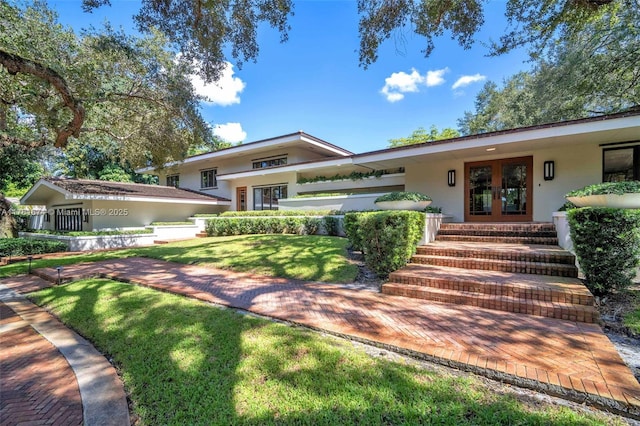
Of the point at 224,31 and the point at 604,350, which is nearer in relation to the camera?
the point at 604,350

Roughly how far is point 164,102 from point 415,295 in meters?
12.5

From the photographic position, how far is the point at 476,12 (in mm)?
7230

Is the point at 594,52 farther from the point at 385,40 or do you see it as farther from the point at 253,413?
the point at 253,413

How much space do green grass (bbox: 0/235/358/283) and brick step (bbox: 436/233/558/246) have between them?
3.28m

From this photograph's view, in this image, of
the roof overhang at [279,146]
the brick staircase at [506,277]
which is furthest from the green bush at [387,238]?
the roof overhang at [279,146]

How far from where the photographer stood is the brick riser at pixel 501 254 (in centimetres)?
572

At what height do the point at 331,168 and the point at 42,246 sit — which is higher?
the point at 331,168

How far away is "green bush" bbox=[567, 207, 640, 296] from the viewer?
438 cm

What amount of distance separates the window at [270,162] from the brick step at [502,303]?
47.5 ft

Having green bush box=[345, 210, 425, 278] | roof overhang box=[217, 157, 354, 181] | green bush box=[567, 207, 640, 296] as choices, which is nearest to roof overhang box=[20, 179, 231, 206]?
roof overhang box=[217, 157, 354, 181]

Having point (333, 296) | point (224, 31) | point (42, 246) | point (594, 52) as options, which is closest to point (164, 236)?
point (42, 246)

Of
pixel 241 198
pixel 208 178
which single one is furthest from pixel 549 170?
pixel 208 178

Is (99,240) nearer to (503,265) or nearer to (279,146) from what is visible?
(279,146)

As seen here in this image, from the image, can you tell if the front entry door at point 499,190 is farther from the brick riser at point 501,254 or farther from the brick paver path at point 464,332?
the brick paver path at point 464,332
